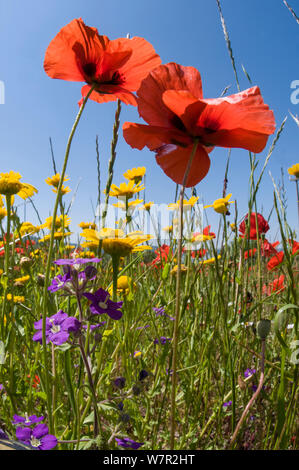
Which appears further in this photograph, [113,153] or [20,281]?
[20,281]

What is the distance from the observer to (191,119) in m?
0.44

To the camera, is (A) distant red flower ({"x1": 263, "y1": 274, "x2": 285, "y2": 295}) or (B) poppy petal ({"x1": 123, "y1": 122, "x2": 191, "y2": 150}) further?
(A) distant red flower ({"x1": 263, "y1": 274, "x2": 285, "y2": 295})

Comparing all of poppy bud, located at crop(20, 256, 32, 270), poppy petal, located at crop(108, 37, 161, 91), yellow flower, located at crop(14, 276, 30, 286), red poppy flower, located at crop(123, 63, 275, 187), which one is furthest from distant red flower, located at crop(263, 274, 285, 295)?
yellow flower, located at crop(14, 276, 30, 286)

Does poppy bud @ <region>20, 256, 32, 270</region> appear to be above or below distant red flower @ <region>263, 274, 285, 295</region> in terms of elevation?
above

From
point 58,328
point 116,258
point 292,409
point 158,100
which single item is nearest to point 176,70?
point 158,100

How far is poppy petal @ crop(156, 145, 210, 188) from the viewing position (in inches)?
19.5

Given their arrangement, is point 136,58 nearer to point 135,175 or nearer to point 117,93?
point 117,93

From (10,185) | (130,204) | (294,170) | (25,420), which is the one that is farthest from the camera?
(294,170)

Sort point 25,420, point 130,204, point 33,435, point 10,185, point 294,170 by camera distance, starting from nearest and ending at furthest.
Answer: point 33,435
point 25,420
point 10,185
point 130,204
point 294,170

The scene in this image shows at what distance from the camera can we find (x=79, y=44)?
47 cm

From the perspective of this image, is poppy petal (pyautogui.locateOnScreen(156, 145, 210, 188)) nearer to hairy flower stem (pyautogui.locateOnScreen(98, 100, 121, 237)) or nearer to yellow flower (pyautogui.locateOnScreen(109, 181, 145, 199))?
hairy flower stem (pyautogui.locateOnScreen(98, 100, 121, 237))

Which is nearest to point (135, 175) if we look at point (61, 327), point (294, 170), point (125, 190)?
point (125, 190)

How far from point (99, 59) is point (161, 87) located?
0.13 metres
